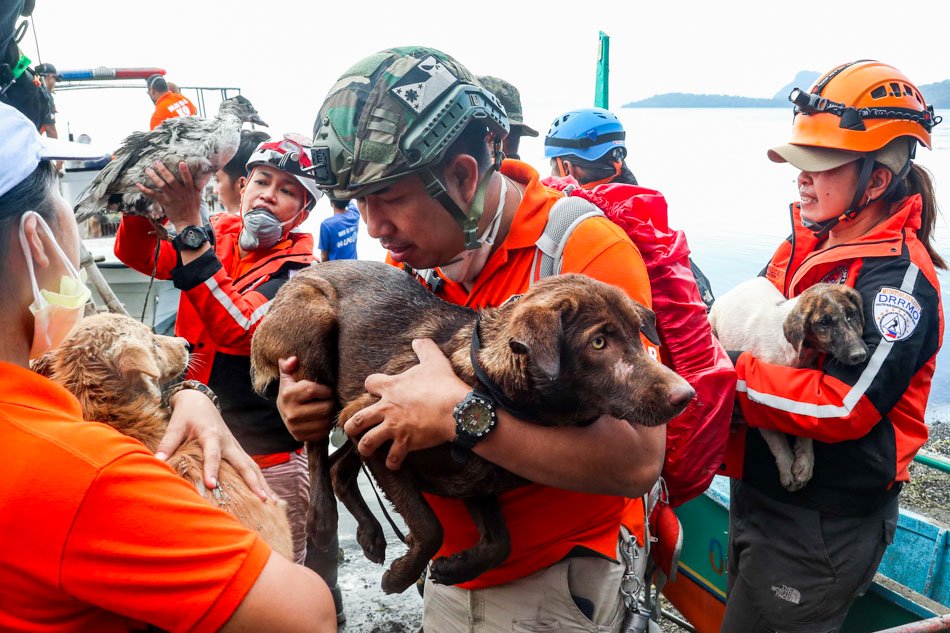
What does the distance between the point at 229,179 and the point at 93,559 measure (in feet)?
14.5

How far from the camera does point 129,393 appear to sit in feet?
8.03

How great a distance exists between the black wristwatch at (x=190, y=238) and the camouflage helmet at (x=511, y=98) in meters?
2.27

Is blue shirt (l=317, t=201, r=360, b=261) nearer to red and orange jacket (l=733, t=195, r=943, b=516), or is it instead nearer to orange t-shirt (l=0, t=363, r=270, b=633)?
red and orange jacket (l=733, t=195, r=943, b=516)

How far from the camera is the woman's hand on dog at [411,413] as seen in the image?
1.99 meters

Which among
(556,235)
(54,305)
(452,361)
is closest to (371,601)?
(452,361)

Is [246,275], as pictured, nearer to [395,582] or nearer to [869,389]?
[395,582]

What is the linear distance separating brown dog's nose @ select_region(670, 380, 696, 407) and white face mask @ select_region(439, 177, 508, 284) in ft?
2.81

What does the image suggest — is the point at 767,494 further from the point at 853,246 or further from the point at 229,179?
the point at 229,179

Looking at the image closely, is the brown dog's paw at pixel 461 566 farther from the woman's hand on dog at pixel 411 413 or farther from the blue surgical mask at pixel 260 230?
the blue surgical mask at pixel 260 230

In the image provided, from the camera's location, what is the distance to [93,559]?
1.26 metres

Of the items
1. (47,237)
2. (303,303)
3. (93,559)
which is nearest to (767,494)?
(303,303)

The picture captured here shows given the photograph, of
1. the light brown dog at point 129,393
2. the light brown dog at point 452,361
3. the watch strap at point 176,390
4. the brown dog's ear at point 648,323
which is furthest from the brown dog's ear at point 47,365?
the brown dog's ear at point 648,323

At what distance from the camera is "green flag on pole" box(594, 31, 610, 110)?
7.55 metres

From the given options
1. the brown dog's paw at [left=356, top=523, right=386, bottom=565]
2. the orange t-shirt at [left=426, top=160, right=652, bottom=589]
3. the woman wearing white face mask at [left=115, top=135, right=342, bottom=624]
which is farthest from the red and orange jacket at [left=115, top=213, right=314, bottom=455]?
the orange t-shirt at [left=426, top=160, right=652, bottom=589]
